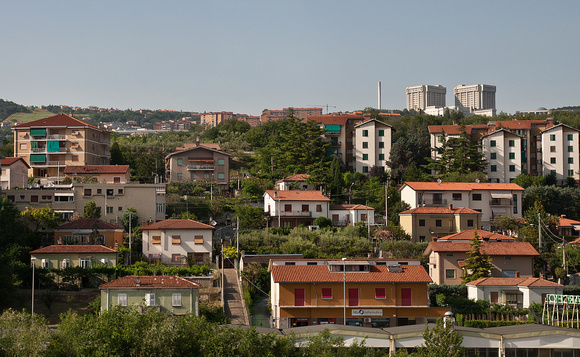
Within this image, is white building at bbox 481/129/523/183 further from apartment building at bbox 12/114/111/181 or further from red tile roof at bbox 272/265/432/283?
apartment building at bbox 12/114/111/181

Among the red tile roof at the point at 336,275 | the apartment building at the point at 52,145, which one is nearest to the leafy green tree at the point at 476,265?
the red tile roof at the point at 336,275

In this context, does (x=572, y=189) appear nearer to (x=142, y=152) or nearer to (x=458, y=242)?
(x=458, y=242)

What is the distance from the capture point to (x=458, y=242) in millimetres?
52875

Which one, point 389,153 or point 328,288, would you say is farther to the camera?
point 389,153

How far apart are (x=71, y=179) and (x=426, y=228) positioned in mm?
34753

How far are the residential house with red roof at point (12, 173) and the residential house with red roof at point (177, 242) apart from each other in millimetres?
21118

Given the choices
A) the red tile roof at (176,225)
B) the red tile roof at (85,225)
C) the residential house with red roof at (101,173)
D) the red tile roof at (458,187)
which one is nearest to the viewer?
the red tile roof at (176,225)

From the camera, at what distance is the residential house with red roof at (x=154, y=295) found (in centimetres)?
3972

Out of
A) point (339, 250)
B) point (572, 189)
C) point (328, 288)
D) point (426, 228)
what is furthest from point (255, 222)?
point (572, 189)

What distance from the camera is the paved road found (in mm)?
42000

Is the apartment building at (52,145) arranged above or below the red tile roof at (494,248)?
above

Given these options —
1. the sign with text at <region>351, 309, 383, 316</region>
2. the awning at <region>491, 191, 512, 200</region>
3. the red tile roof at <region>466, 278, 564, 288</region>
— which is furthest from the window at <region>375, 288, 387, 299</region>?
the awning at <region>491, 191, 512, 200</region>

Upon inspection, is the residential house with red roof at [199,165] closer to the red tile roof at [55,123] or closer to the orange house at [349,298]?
the red tile roof at [55,123]

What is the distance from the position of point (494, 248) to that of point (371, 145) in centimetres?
3314
